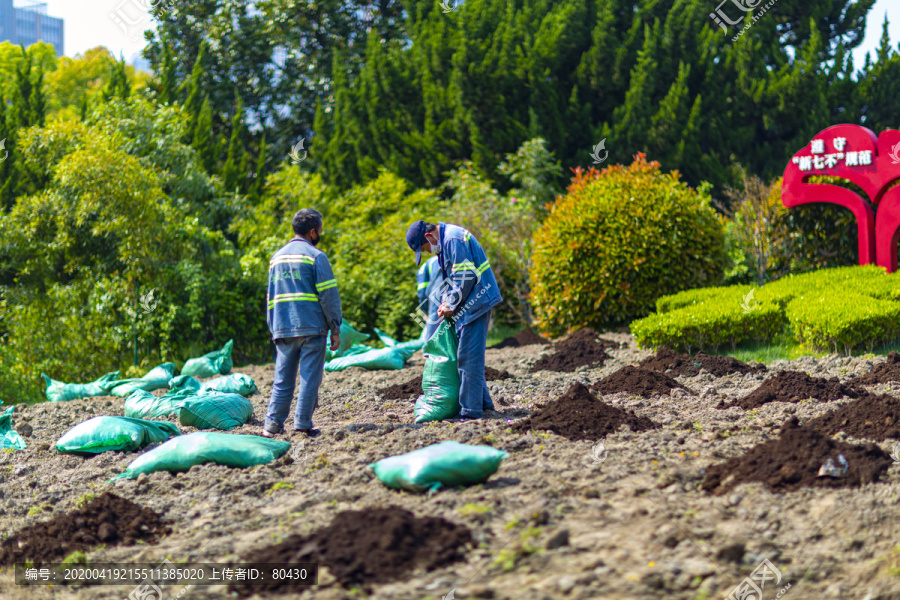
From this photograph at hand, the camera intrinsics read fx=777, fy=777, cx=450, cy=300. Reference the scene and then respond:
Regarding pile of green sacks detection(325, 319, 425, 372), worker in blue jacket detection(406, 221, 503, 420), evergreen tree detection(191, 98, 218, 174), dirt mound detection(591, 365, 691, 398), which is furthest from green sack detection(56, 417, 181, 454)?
evergreen tree detection(191, 98, 218, 174)

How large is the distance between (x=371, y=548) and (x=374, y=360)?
5.99 m

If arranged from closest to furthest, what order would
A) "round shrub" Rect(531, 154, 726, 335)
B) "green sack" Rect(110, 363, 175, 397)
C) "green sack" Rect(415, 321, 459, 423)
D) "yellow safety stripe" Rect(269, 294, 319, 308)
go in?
"yellow safety stripe" Rect(269, 294, 319, 308) < "green sack" Rect(415, 321, 459, 423) < "green sack" Rect(110, 363, 175, 397) < "round shrub" Rect(531, 154, 726, 335)

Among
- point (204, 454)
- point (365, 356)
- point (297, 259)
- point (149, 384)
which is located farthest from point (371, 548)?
point (149, 384)

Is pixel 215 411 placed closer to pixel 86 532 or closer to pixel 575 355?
pixel 86 532

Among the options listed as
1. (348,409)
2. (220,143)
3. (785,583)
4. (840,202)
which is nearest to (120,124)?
(220,143)

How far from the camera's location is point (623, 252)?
9758 millimetres

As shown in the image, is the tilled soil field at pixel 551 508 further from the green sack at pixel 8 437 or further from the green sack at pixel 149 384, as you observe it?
the green sack at pixel 149 384

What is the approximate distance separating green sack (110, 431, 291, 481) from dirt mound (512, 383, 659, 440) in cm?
161

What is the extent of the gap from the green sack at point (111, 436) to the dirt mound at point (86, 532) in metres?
1.57

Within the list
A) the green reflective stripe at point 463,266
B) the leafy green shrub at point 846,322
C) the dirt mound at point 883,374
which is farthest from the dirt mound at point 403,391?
the leafy green shrub at point 846,322

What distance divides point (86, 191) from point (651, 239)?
27.0ft

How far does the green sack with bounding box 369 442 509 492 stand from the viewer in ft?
12.2

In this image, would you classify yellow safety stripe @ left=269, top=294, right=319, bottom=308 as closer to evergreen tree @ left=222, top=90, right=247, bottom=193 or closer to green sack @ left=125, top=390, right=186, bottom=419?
green sack @ left=125, top=390, right=186, bottom=419

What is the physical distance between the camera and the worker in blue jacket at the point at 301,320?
540 cm
